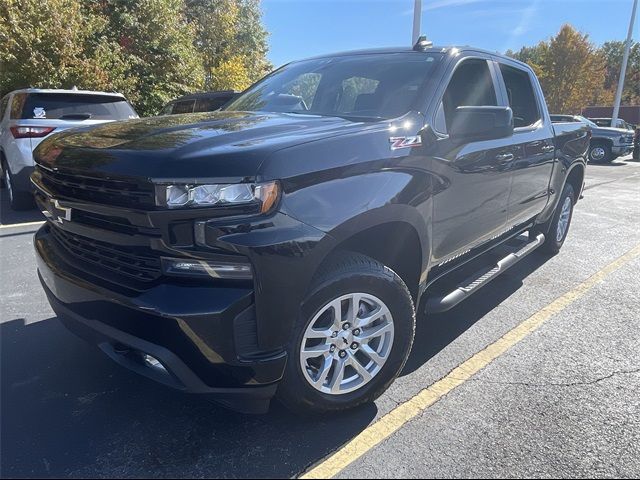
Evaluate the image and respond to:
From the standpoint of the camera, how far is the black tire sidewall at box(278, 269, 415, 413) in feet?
7.20

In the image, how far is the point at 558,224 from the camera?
538 cm

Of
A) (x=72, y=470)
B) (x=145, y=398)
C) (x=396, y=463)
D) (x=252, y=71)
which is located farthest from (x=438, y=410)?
(x=252, y=71)

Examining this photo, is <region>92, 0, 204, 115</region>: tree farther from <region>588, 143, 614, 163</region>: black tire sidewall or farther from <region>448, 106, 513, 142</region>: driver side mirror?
<region>588, 143, 614, 163</region>: black tire sidewall

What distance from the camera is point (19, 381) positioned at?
8.99 ft

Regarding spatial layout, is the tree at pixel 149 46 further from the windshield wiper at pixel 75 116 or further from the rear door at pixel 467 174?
the rear door at pixel 467 174

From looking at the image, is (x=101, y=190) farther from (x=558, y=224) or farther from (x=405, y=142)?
(x=558, y=224)

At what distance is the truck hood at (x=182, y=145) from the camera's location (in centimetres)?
195

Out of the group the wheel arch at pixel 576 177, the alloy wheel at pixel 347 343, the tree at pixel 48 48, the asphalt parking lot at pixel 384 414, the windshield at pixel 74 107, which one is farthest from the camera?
the tree at pixel 48 48

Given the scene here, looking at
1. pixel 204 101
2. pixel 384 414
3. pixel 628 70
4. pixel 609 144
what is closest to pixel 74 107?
pixel 204 101

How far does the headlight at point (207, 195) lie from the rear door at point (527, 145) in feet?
8.09

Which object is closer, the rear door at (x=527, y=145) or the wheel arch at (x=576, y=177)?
the rear door at (x=527, y=145)

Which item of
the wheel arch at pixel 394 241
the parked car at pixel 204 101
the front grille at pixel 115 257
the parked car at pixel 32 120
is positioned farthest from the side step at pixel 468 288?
the parked car at pixel 204 101

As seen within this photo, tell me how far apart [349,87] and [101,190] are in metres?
1.95

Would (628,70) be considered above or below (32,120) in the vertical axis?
above
